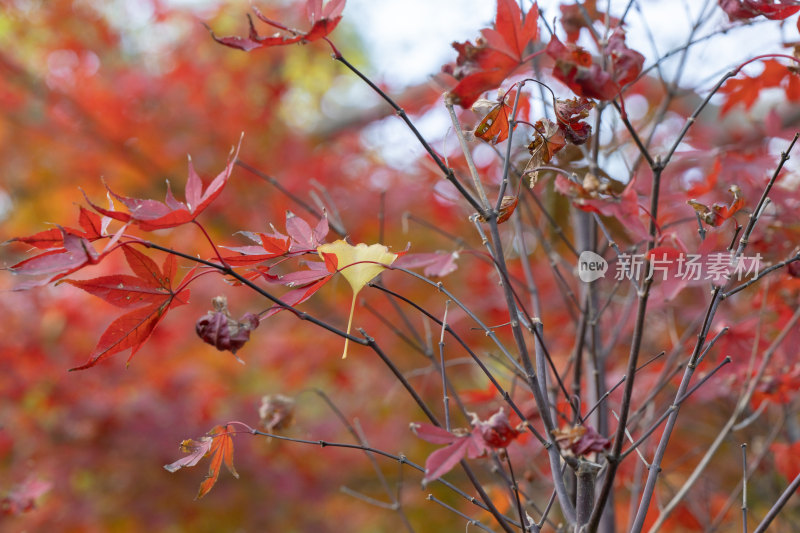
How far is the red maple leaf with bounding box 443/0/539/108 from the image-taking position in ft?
1.99

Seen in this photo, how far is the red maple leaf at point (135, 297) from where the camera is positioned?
622mm

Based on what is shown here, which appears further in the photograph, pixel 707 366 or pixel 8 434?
pixel 8 434

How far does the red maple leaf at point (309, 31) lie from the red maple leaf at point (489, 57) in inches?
5.5

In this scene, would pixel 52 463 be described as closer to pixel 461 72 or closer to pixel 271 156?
pixel 271 156

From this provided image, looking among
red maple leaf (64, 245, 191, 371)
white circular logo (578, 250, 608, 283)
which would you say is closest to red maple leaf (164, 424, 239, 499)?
red maple leaf (64, 245, 191, 371)

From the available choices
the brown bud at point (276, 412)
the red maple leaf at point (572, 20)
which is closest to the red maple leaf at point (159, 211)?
the brown bud at point (276, 412)

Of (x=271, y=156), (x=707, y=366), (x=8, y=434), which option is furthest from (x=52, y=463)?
(x=707, y=366)

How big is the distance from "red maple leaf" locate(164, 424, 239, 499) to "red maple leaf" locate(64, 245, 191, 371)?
140mm

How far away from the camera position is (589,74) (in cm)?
56

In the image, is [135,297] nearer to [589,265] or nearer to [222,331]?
A: [222,331]

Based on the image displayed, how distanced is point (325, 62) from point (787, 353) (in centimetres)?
410

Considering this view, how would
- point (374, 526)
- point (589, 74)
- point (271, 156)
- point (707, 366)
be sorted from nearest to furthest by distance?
point (589, 74) → point (707, 366) → point (271, 156) → point (374, 526)

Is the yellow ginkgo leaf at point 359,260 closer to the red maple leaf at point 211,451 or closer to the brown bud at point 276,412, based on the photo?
the red maple leaf at point 211,451

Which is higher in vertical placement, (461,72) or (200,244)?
(461,72)
